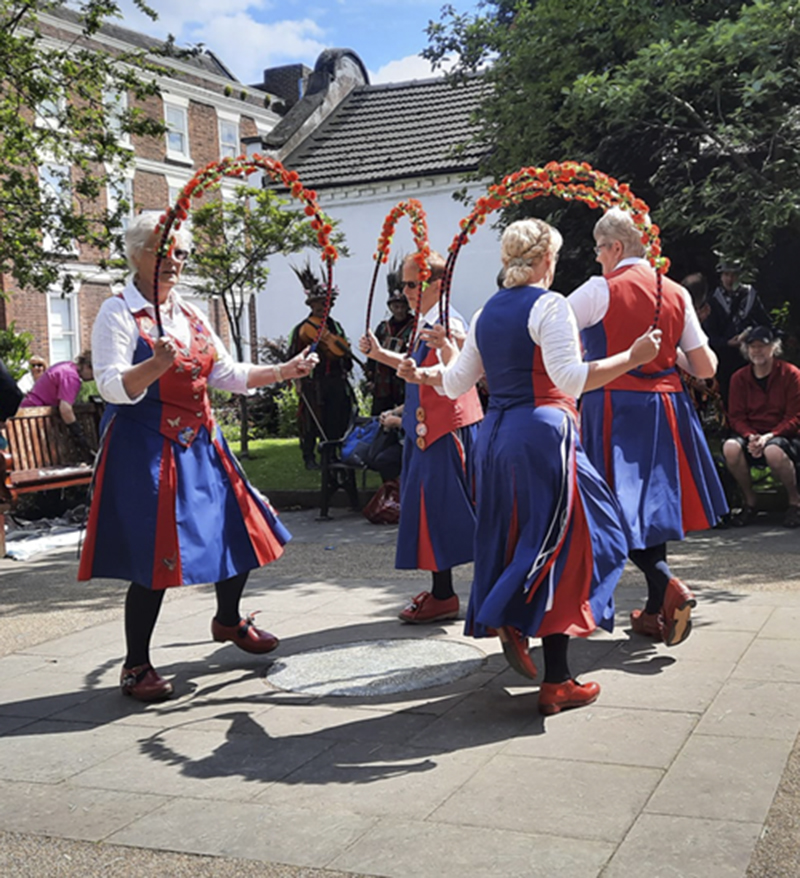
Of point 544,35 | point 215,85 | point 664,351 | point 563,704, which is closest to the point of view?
point 563,704

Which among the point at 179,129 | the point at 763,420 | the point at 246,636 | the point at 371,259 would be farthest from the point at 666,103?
the point at 179,129

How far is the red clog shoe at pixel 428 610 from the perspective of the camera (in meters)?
6.17

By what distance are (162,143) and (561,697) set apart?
113ft

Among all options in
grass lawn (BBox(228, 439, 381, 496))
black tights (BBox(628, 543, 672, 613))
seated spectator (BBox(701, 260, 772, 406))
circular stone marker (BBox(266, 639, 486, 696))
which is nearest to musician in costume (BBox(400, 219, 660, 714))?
circular stone marker (BBox(266, 639, 486, 696))

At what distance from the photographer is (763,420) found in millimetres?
9375

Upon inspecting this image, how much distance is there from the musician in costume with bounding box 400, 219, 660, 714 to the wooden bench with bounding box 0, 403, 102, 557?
6.69 m

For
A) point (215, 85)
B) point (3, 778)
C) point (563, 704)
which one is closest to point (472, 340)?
point (563, 704)

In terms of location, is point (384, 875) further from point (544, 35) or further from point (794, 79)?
point (544, 35)

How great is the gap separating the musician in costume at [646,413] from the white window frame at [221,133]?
114 feet

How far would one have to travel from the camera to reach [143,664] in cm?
496

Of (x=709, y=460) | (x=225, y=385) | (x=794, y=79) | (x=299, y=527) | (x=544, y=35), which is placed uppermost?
(x=544, y=35)

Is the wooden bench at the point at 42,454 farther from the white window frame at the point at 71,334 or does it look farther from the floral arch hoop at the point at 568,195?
the white window frame at the point at 71,334

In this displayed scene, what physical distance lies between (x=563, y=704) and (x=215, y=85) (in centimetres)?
3740

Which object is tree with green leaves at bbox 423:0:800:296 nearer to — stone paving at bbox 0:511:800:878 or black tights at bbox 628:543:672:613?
stone paving at bbox 0:511:800:878
